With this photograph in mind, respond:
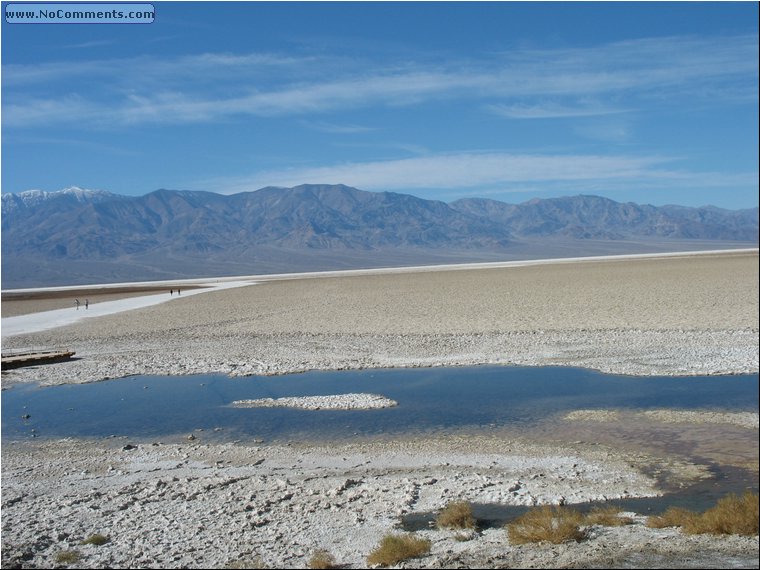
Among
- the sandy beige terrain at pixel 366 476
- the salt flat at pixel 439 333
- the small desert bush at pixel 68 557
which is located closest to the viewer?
the sandy beige terrain at pixel 366 476

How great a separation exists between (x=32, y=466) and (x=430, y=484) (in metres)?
6.44

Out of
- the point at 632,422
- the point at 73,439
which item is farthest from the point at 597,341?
the point at 73,439

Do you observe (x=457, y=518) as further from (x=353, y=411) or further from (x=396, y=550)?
(x=353, y=411)

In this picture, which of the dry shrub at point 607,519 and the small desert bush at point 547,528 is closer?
the small desert bush at point 547,528

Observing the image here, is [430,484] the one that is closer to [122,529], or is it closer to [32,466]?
[122,529]

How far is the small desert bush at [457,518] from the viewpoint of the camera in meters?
8.14

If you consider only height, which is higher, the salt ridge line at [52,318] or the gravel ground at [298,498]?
the gravel ground at [298,498]

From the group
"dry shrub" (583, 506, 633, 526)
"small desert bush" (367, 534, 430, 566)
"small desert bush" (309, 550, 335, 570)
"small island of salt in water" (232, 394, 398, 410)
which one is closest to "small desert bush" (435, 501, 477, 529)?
"small desert bush" (367, 534, 430, 566)

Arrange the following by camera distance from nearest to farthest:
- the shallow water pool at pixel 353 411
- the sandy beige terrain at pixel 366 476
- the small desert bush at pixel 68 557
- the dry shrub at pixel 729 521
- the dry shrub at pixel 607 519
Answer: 1. the dry shrub at pixel 729 521
2. the sandy beige terrain at pixel 366 476
3. the small desert bush at pixel 68 557
4. the dry shrub at pixel 607 519
5. the shallow water pool at pixel 353 411

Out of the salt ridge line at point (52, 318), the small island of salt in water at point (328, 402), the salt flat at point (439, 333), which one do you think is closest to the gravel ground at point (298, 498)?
the small island of salt in water at point (328, 402)

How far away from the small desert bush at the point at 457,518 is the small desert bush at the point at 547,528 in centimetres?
46

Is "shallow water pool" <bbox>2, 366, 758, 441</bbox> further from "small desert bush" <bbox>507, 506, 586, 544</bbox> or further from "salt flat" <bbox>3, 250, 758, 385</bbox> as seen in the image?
"small desert bush" <bbox>507, 506, 586, 544</bbox>

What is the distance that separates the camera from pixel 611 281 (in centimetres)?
4616

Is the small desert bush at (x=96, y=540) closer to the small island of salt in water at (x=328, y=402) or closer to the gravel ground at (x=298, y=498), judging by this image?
the gravel ground at (x=298, y=498)
